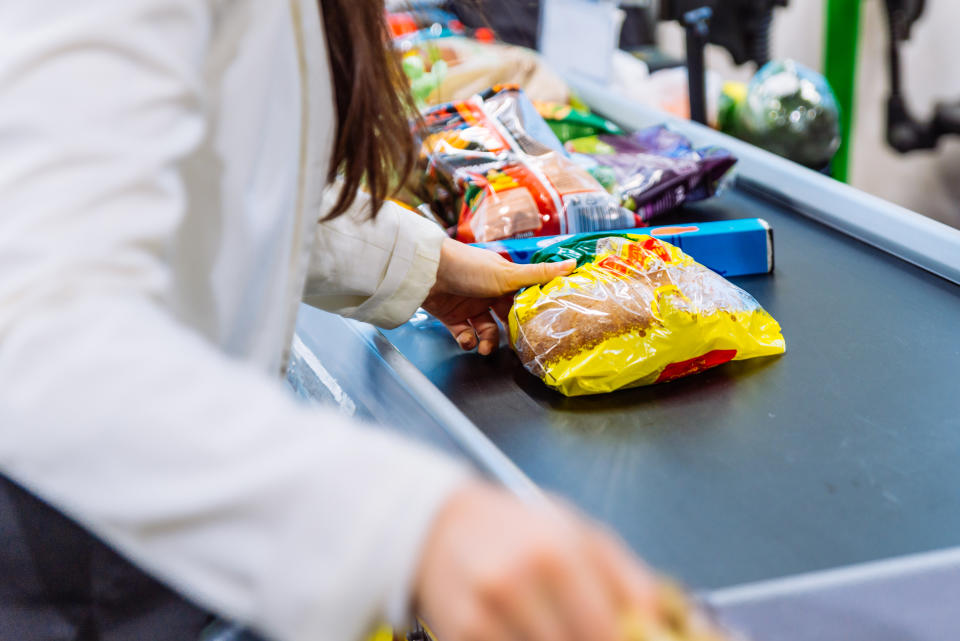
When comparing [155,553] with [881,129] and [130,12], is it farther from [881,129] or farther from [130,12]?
[881,129]

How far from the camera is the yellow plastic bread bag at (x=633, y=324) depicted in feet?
2.80

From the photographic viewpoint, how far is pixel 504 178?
1.21 meters

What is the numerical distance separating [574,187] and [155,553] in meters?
0.88

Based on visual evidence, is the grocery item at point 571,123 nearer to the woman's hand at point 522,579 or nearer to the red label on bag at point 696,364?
the red label on bag at point 696,364

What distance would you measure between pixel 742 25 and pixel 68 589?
6.87 ft

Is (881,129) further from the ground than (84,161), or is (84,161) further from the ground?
(84,161)

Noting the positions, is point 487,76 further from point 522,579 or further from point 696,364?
point 522,579

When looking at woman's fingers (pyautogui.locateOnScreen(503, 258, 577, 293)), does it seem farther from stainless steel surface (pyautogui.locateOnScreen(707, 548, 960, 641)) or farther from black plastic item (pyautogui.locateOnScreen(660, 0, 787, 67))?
black plastic item (pyautogui.locateOnScreen(660, 0, 787, 67))

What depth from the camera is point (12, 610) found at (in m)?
0.78

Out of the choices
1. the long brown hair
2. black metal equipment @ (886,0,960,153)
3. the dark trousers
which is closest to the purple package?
the long brown hair

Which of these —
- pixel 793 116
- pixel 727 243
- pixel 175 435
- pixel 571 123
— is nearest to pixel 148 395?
pixel 175 435

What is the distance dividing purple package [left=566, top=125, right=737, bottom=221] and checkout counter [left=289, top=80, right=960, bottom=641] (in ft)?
0.56

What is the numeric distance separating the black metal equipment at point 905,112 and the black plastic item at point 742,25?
623 mm

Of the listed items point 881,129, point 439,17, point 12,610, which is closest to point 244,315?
point 12,610
